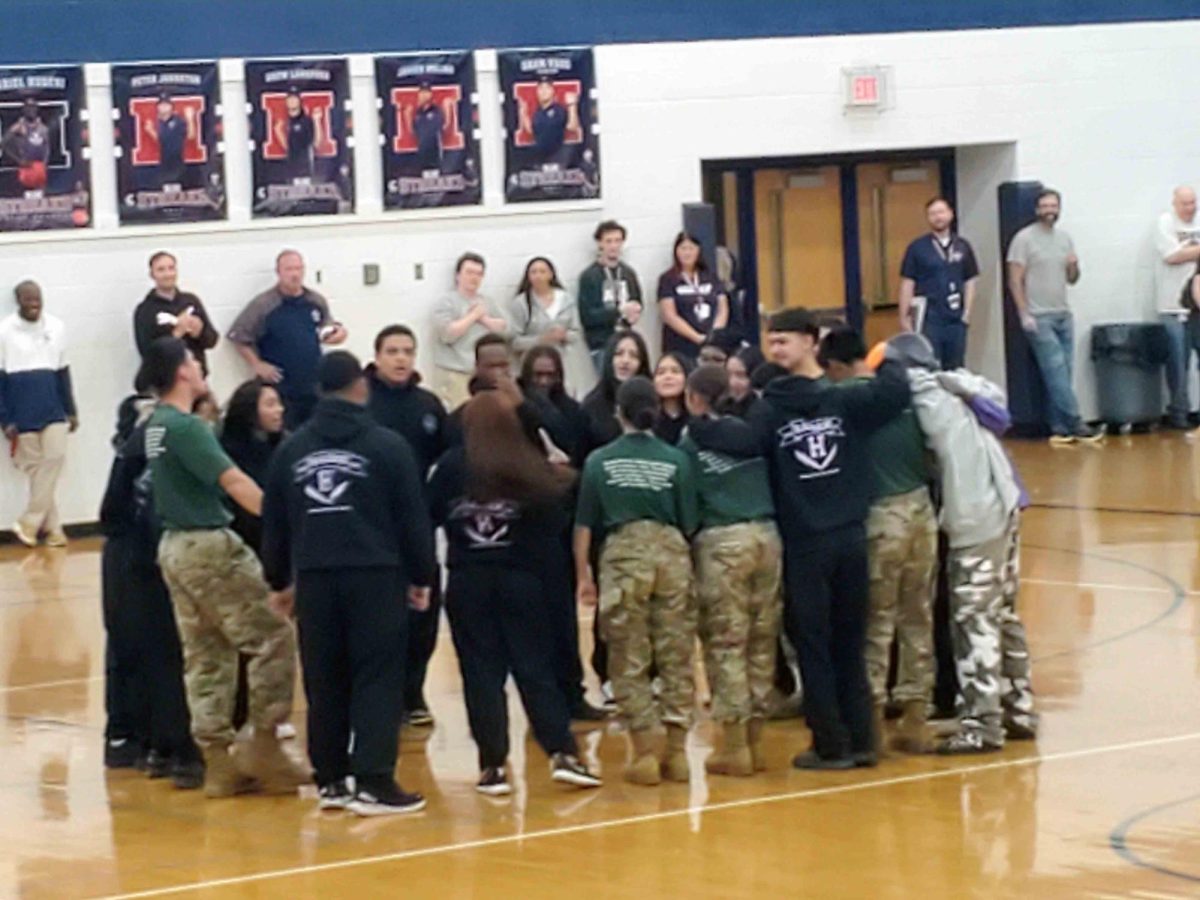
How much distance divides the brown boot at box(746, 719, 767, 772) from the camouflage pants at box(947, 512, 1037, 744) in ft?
2.89

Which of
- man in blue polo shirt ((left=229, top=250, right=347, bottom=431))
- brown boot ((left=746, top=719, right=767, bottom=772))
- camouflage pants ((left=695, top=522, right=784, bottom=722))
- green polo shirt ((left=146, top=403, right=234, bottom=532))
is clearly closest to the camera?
green polo shirt ((left=146, top=403, right=234, bottom=532))

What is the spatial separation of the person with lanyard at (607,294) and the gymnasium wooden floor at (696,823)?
8690 millimetres

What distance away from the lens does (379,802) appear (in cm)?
988

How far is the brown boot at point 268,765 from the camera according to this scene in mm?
10562

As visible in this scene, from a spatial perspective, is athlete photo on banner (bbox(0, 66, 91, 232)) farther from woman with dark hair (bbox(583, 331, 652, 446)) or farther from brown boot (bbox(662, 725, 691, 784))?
brown boot (bbox(662, 725, 691, 784))

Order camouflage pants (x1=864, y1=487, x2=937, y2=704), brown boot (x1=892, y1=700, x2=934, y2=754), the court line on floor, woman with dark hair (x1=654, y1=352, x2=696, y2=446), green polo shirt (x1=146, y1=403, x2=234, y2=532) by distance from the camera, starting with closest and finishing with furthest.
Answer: the court line on floor
green polo shirt (x1=146, y1=403, x2=234, y2=532)
camouflage pants (x1=864, y1=487, x2=937, y2=704)
brown boot (x1=892, y1=700, x2=934, y2=754)
woman with dark hair (x1=654, y1=352, x2=696, y2=446)

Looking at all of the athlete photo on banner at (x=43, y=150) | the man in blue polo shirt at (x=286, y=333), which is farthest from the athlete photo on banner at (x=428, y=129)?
the athlete photo on banner at (x=43, y=150)

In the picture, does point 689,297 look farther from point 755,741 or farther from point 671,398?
point 755,741

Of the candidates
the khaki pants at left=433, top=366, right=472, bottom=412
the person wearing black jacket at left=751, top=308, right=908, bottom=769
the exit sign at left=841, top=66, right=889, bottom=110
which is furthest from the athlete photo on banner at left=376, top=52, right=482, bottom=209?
the person wearing black jacket at left=751, top=308, right=908, bottom=769

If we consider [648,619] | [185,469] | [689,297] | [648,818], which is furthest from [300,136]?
[648,818]

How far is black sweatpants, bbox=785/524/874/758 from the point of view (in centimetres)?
1033

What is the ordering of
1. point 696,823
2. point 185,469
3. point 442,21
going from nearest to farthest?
point 696,823
point 185,469
point 442,21

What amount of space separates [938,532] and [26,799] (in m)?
4.07

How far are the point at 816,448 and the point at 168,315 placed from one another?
10.3m
